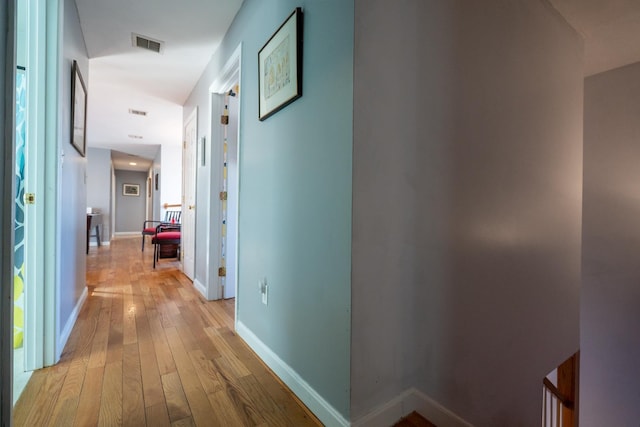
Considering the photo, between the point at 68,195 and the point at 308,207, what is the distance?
5.67 ft

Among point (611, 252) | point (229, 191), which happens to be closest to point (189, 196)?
point (229, 191)

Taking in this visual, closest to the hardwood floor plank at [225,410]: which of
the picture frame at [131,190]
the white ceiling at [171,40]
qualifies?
the white ceiling at [171,40]

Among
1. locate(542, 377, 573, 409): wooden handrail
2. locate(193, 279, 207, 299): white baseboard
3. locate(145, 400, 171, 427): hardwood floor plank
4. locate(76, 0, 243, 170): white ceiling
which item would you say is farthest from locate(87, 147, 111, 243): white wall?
locate(542, 377, 573, 409): wooden handrail

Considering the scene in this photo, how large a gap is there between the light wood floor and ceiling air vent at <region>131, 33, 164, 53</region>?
92.1 inches

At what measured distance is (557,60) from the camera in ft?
7.14

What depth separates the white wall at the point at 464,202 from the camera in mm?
1080

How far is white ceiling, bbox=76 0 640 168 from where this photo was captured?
2.03 m

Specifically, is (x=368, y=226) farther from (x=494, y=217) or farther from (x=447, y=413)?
(x=494, y=217)

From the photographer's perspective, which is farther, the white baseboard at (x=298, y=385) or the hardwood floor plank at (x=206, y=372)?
the hardwood floor plank at (x=206, y=372)

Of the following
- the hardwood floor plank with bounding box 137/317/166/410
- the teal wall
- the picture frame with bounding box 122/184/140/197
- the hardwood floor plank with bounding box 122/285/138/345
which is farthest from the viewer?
the picture frame with bounding box 122/184/140/197

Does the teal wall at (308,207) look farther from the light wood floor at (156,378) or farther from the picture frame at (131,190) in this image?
the picture frame at (131,190)

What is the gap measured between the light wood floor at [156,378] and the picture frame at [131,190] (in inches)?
327

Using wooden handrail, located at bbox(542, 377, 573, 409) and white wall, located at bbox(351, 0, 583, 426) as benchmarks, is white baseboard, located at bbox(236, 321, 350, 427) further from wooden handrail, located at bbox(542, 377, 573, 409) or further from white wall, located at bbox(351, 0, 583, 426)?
wooden handrail, located at bbox(542, 377, 573, 409)

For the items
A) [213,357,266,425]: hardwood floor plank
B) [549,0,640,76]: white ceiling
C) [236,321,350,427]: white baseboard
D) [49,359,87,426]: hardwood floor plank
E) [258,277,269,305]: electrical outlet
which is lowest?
[213,357,266,425]: hardwood floor plank
